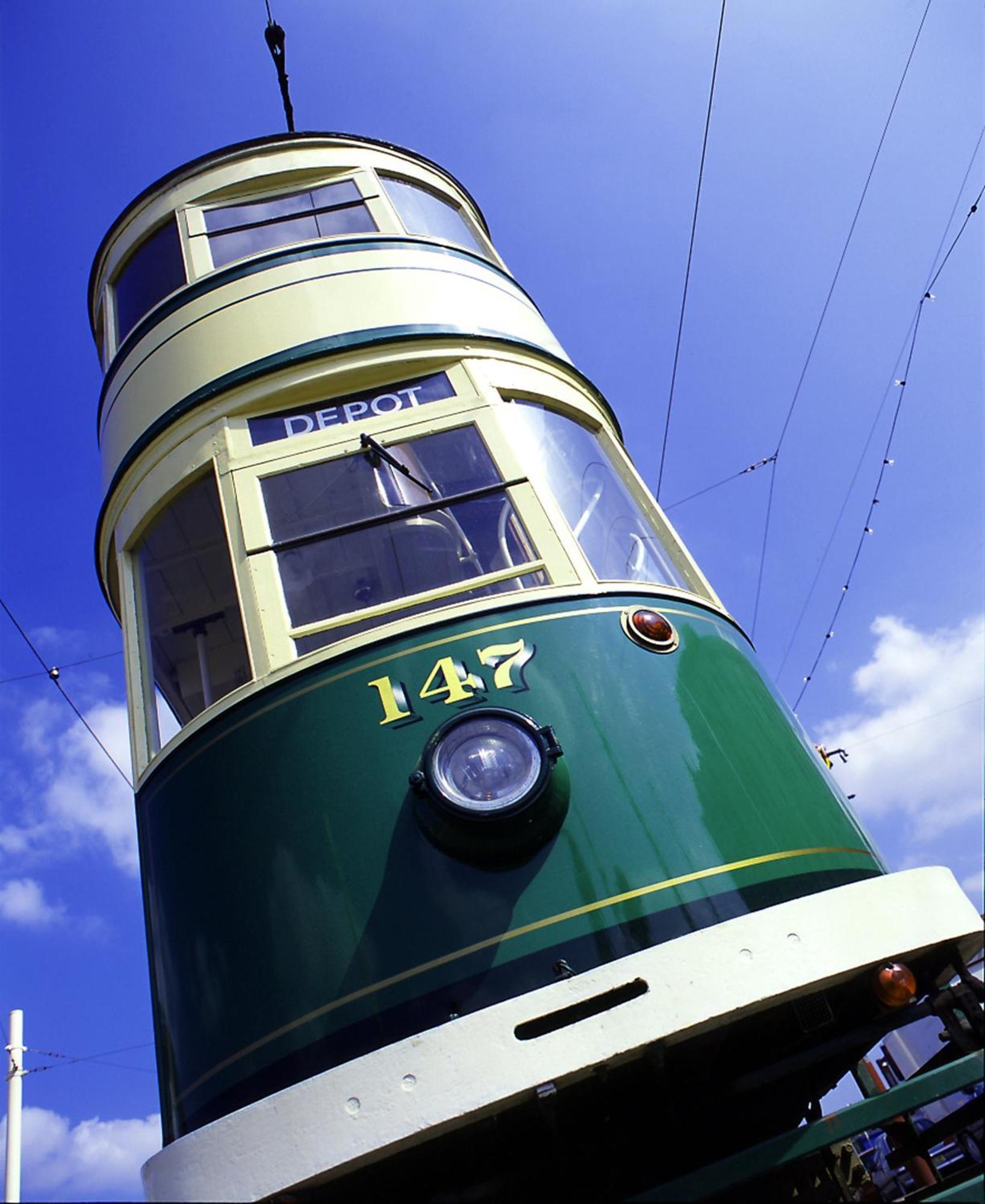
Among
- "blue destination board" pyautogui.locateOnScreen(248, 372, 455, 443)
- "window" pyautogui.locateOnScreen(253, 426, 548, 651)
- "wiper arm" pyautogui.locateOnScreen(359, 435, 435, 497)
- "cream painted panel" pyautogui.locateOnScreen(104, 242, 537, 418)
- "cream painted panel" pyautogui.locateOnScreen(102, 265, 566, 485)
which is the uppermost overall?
"cream painted panel" pyautogui.locateOnScreen(104, 242, 537, 418)

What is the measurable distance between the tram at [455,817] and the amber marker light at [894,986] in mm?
10

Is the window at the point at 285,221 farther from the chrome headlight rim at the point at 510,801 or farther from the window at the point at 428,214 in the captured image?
the chrome headlight rim at the point at 510,801

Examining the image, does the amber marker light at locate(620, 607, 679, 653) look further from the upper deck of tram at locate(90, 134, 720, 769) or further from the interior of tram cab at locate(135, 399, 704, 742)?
the interior of tram cab at locate(135, 399, 704, 742)

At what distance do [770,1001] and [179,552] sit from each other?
3422 millimetres

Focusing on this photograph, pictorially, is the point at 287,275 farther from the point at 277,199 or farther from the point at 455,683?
the point at 455,683

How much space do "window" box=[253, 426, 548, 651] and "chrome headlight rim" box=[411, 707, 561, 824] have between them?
73 cm

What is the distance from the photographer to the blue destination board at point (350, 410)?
445 centimetres

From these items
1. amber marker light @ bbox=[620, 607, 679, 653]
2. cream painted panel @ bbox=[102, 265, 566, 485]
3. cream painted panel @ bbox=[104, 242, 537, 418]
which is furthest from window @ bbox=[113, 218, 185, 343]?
amber marker light @ bbox=[620, 607, 679, 653]

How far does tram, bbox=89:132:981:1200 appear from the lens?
8.28 ft

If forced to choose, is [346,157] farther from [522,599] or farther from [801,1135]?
[801,1135]

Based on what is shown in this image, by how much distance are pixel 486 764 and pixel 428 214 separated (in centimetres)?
463

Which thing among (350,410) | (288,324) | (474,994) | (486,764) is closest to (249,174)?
(288,324)

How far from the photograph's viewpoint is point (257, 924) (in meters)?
2.99

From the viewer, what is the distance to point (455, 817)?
9.34 feet
